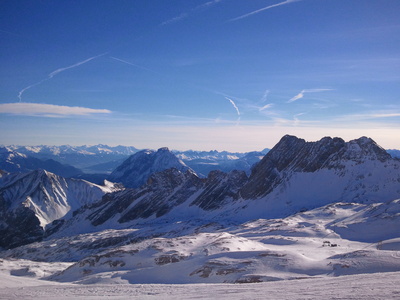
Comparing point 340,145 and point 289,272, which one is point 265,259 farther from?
point 340,145

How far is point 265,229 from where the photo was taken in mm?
97625

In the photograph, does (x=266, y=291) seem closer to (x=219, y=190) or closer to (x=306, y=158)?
(x=306, y=158)

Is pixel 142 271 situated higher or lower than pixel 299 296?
lower

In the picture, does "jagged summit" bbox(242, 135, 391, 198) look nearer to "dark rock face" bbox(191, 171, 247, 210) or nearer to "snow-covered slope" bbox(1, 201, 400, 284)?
"dark rock face" bbox(191, 171, 247, 210)

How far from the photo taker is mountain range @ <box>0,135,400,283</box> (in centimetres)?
4812

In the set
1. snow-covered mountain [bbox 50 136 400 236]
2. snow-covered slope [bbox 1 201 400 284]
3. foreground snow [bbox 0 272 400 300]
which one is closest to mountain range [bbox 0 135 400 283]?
snow-covered slope [bbox 1 201 400 284]

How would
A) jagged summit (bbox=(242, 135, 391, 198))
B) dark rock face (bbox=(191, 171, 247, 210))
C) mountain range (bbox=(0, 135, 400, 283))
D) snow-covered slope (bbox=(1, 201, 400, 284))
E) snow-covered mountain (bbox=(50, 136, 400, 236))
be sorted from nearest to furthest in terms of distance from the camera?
snow-covered slope (bbox=(1, 201, 400, 284))
mountain range (bbox=(0, 135, 400, 283))
snow-covered mountain (bbox=(50, 136, 400, 236))
jagged summit (bbox=(242, 135, 391, 198))
dark rock face (bbox=(191, 171, 247, 210))

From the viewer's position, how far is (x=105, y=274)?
57.1 m

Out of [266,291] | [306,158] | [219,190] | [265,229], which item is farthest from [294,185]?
[266,291]

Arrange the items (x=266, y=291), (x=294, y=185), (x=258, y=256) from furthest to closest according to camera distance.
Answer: (x=294, y=185), (x=258, y=256), (x=266, y=291)

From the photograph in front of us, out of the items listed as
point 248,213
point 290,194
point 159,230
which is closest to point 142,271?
point 159,230

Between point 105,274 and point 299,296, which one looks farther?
point 105,274

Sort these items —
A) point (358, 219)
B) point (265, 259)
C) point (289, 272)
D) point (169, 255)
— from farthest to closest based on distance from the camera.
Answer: point (358, 219), point (169, 255), point (265, 259), point (289, 272)

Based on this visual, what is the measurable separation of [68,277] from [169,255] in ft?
70.3
